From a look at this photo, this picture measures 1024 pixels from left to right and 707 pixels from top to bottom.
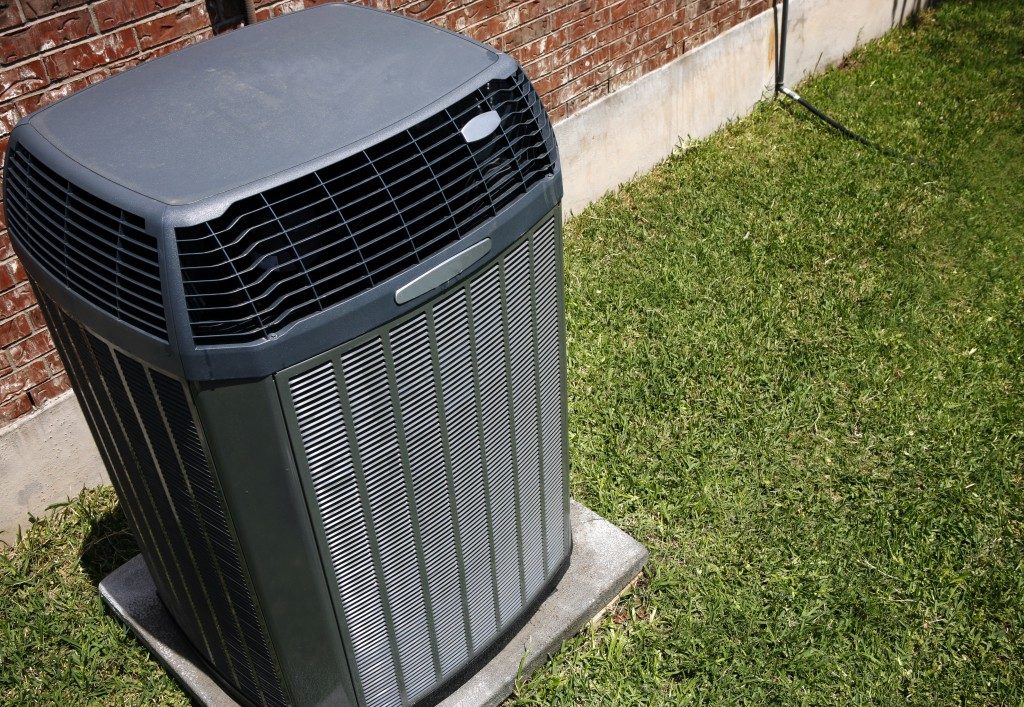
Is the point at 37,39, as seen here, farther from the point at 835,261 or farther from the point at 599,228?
the point at 835,261

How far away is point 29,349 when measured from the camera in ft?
10.2

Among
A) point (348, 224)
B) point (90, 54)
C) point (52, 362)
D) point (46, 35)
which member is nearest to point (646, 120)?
point (90, 54)

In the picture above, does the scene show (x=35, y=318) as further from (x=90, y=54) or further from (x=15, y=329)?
(x=90, y=54)

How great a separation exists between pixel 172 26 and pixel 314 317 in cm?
192

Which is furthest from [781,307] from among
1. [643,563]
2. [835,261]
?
[643,563]

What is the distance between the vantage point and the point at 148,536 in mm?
2424

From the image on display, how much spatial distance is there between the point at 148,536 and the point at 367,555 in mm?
687

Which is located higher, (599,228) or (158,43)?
(158,43)

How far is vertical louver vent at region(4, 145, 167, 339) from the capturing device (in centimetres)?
170

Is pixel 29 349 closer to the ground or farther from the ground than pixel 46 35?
closer to the ground

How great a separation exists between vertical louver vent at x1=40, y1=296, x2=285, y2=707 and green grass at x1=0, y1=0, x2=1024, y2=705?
0.54 meters

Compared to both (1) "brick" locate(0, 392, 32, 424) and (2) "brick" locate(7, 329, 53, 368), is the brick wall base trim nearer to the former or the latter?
(2) "brick" locate(7, 329, 53, 368)

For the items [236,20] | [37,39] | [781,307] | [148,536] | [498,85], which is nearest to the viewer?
[498,85]

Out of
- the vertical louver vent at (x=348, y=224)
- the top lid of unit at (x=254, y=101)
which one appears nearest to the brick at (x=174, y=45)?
the top lid of unit at (x=254, y=101)
